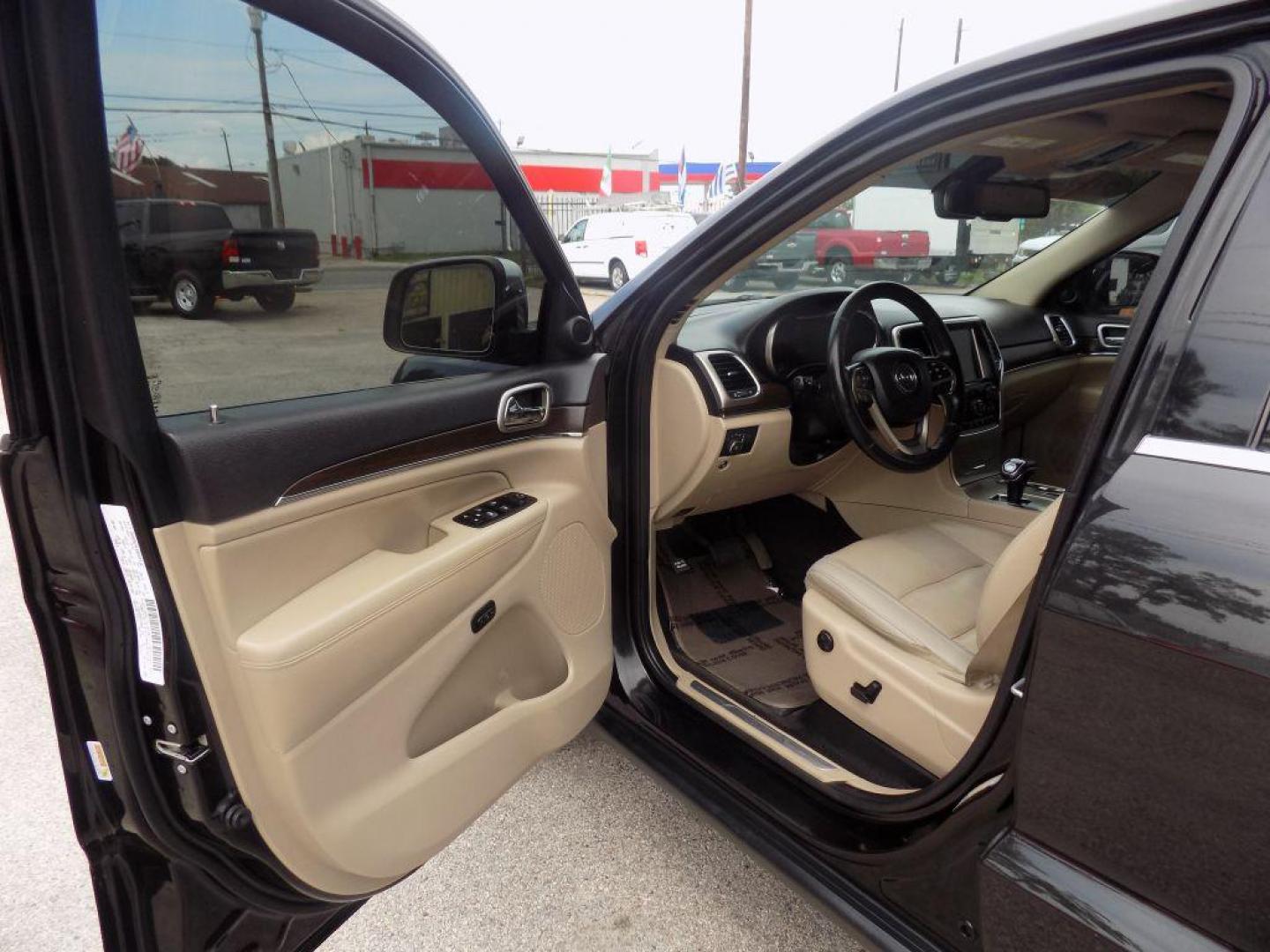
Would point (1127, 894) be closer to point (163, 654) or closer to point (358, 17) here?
point (163, 654)

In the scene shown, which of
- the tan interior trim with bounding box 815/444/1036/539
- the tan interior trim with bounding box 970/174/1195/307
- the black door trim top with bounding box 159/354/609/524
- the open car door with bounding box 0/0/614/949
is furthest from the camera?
the tan interior trim with bounding box 970/174/1195/307

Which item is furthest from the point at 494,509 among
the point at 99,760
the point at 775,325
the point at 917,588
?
the point at 775,325

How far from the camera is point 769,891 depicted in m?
1.90

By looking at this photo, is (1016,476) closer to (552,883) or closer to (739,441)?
(739,441)

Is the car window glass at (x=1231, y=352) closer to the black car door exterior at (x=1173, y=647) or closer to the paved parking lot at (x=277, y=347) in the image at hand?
the black car door exterior at (x=1173, y=647)

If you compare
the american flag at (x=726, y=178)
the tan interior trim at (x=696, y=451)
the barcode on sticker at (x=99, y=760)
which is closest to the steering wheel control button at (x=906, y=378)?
the tan interior trim at (x=696, y=451)

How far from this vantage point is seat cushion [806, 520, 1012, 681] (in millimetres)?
1707

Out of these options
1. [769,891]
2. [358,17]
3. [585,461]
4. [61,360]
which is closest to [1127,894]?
[769,891]

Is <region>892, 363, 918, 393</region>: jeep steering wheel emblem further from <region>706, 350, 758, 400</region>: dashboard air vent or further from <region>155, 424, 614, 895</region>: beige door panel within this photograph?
<region>155, 424, 614, 895</region>: beige door panel

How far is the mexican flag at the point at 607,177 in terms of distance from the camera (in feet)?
85.4

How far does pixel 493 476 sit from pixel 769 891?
115 centimetres

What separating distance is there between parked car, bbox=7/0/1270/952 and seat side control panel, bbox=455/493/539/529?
0.01m

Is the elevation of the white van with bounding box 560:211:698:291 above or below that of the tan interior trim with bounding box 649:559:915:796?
above

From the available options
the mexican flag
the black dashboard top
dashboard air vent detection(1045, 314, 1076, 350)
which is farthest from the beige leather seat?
the mexican flag
